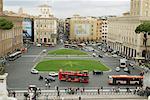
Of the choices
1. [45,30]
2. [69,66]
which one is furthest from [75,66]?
[45,30]

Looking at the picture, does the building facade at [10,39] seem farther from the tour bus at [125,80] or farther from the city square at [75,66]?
the tour bus at [125,80]

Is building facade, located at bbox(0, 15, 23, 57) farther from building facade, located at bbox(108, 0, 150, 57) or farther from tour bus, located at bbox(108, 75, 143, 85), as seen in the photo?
tour bus, located at bbox(108, 75, 143, 85)

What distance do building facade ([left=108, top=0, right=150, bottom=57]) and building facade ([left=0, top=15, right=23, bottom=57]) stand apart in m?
33.1

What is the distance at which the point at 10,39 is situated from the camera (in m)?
99.3

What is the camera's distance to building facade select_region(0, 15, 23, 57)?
87856 millimetres

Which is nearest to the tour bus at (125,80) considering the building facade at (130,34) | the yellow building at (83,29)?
the building facade at (130,34)

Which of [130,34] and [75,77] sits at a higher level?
[130,34]

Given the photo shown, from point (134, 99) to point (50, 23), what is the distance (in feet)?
363

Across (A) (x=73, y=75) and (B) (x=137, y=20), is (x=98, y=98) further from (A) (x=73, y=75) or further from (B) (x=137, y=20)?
(B) (x=137, y=20)

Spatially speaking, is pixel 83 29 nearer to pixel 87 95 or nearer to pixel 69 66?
pixel 69 66

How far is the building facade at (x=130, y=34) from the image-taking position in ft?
295

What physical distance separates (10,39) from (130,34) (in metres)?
34.6

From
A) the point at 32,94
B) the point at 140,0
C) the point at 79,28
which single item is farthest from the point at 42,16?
the point at 32,94

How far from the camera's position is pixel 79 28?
6383 inches
